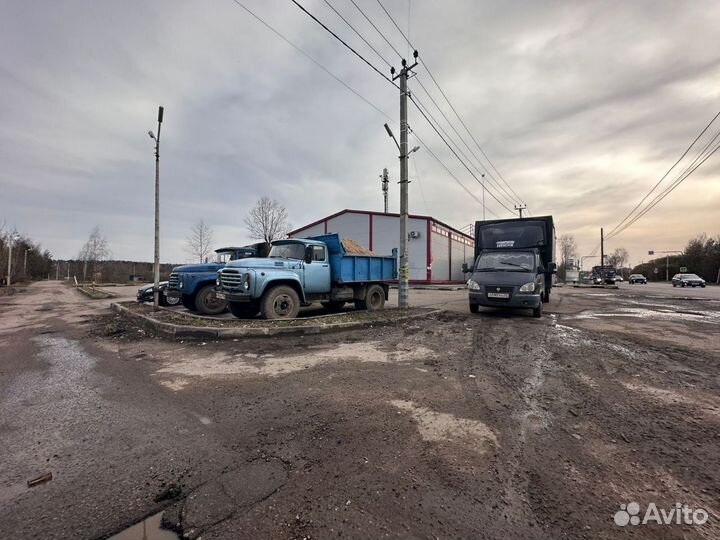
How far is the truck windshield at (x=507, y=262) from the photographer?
9.52 metres

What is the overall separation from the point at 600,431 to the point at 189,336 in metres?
7.29

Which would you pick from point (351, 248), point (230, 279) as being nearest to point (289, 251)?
point (230, 279)

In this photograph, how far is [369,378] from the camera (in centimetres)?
426

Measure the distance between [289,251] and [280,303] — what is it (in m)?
1.62

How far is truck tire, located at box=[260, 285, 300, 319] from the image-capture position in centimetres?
805

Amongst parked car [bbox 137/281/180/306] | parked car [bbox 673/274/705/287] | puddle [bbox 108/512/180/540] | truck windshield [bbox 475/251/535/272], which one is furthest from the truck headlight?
parked car [bbox 673/274/705/287]

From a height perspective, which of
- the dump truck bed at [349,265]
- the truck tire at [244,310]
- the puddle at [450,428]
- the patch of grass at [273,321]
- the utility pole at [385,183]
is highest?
the utility pole at [385,183]

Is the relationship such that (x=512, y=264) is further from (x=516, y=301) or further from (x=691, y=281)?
(x=691, y=281)

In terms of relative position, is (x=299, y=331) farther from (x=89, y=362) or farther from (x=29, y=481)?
(x=29, y=481)

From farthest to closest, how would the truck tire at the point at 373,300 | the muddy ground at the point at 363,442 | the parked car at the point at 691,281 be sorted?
the parked car at the point at 691,281 < the truck tire at the point at 373,300 < the muddy ground at the point at 363,442

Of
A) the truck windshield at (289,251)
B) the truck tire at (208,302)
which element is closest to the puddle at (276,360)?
the truck windshield at (289,251)

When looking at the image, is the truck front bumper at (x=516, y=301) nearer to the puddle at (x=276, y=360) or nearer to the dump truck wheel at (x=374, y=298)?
the dump truck wheel at (x=374, y=298)

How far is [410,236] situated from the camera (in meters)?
32.6

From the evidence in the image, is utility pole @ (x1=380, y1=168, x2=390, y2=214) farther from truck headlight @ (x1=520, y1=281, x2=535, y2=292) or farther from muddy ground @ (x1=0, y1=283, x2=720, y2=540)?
muddy ground @ (x1=0, y1=283, x2=720, y2=540)
